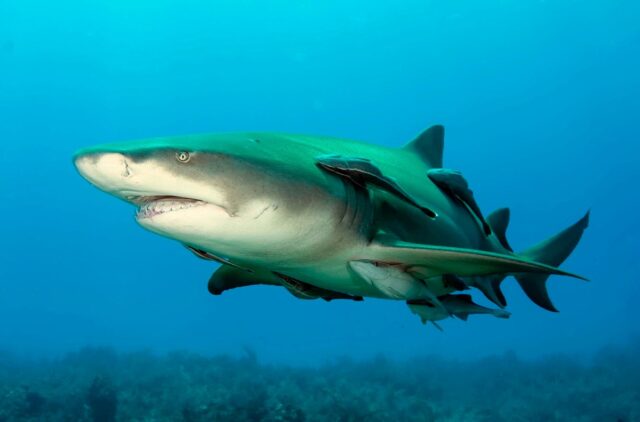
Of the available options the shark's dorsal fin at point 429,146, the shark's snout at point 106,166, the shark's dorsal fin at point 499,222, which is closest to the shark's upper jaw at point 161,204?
the shark's snout at point 106,166

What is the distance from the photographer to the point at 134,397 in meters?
13.5

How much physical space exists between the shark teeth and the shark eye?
0.75ft

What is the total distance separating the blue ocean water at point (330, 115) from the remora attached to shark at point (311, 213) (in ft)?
191

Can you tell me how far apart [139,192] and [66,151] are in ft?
408

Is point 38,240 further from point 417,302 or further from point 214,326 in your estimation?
point 417,302

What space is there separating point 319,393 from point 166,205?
519 inches

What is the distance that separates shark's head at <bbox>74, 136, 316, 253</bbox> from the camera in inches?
83.4

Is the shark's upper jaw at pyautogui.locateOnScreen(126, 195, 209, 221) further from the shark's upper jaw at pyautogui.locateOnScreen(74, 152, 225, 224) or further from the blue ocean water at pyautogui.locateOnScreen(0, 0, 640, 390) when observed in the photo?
the blue ocean water at pyautogui.locateOnScreen(0, 0, 640, 390)

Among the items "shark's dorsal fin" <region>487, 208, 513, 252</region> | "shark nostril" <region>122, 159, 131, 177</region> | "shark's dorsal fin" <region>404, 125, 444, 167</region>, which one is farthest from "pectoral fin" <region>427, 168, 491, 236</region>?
"shark nostril" <region>122, 159, 131, 177</region>

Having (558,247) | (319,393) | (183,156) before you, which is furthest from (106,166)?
(319,393)

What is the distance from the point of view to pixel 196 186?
223cm

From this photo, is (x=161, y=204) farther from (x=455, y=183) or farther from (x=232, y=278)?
(x=455, y=183)

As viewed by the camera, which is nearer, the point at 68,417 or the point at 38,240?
the point at 68,417

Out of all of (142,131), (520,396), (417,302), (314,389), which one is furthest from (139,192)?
(142,131)
